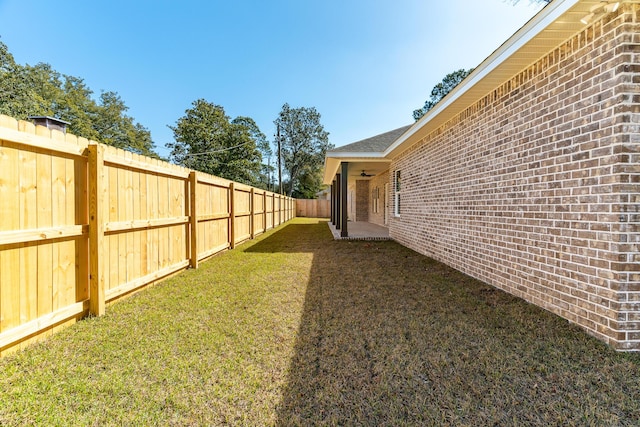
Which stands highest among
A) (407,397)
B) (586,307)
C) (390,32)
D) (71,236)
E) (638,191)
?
(390,32)

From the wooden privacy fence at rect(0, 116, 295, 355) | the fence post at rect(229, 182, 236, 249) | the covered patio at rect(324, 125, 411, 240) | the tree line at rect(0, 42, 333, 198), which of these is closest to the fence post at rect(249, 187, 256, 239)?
the fence post at rect(229, 182, 236, 249)

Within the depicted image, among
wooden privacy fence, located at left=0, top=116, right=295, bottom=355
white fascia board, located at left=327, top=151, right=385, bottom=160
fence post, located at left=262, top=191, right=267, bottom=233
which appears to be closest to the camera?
wooden privacy fence, located at left=0, top=116, right=295, bottom=355

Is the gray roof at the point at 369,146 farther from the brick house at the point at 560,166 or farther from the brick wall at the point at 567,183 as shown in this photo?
the brick wall at the point at 567,183

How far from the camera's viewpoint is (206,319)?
10.4ft

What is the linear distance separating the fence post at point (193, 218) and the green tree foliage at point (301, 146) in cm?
3500

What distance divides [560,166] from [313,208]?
26.9 metres

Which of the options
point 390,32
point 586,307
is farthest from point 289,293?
point 390,32

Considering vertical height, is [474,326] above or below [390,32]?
below

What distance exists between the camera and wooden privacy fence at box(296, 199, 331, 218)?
1161 inches

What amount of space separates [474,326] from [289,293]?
228cm

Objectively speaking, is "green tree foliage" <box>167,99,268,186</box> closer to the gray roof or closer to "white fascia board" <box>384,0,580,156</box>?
the gray roof

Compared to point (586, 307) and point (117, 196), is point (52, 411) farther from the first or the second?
point (586, 307)

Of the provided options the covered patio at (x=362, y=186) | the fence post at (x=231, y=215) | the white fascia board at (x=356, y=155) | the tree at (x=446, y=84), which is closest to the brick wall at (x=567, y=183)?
the white fascia board at (x=356, y=155)

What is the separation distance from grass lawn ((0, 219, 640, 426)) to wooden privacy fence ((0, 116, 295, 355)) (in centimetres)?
28
